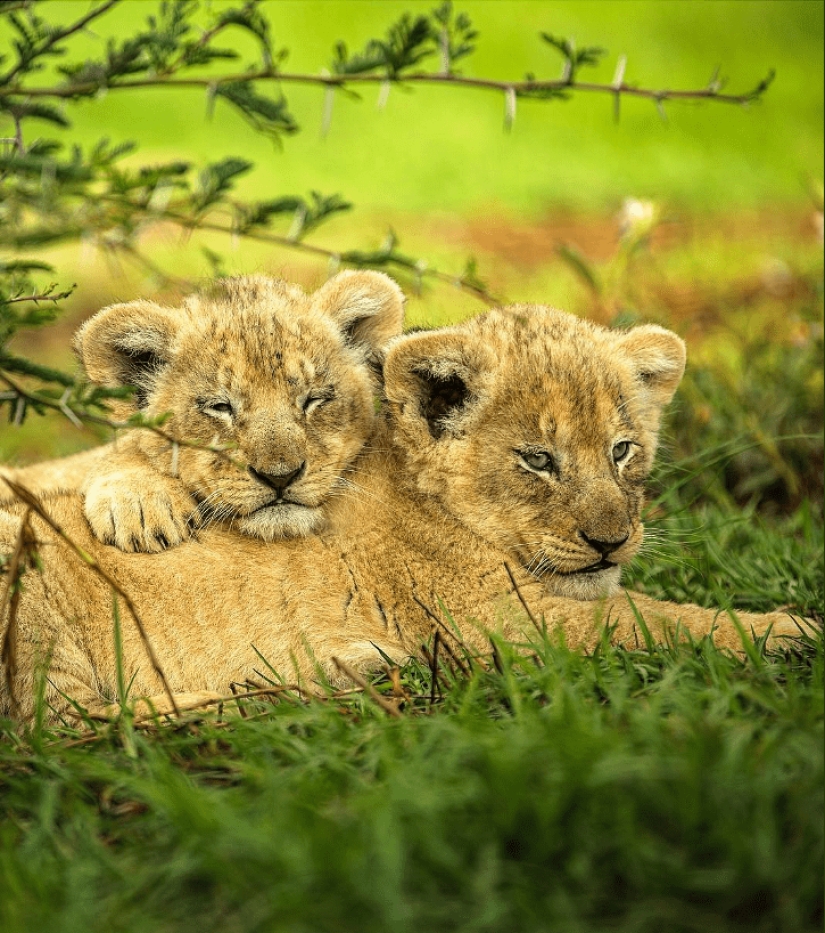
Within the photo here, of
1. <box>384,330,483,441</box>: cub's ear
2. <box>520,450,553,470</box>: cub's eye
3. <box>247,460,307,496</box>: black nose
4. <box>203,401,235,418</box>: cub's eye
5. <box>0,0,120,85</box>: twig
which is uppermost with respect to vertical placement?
<box>0,0,120,85</box>: twig

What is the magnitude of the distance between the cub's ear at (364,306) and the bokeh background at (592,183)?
43.6 inches

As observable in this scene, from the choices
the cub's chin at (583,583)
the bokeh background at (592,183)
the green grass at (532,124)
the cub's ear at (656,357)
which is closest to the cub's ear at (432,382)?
the cub's chin at (583,583)

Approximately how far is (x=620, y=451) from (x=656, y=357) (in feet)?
1.85

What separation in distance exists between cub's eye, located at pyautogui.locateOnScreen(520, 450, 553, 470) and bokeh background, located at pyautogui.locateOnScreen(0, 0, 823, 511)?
1921mm

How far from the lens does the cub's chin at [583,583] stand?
4.15m

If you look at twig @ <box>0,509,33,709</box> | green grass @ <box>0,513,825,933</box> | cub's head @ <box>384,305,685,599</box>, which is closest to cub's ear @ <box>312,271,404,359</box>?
cub's head @ <box>384,305,685,599</box>

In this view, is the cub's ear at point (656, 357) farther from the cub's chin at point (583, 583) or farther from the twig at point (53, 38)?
the twig at point (53, 38)

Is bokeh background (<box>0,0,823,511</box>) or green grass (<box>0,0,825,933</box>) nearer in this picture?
green grass (<box>0,0,825,933</box>)

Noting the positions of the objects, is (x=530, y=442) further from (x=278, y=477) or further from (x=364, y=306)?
(x=364, y=306)

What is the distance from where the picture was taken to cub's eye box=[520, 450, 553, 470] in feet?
13.6

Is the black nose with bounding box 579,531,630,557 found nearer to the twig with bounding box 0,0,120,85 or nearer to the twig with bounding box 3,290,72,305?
the twig with bounding box 3,290,72,305

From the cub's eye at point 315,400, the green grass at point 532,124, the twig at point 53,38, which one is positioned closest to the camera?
the twig at point 53,38

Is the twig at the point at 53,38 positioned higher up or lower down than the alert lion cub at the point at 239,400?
higher up

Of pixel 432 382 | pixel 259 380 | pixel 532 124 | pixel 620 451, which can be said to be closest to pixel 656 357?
pixel 620 451
